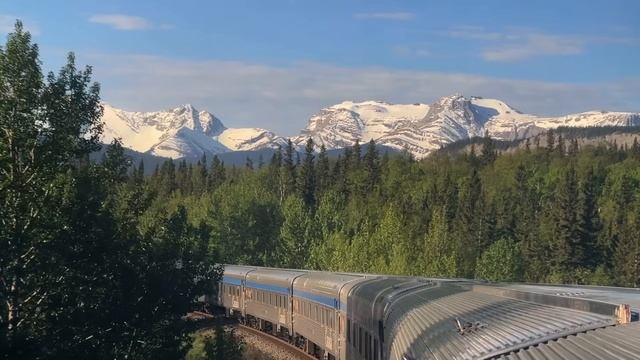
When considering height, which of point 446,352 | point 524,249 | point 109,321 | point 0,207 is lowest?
point 524,249

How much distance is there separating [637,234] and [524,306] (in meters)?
79.5

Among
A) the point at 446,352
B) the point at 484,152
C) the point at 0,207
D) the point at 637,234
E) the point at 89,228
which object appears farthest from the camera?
the point at 484,152

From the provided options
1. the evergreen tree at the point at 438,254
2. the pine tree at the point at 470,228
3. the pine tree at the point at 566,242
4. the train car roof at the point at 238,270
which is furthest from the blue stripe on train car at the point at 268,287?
the pine tree at the point at 566,242

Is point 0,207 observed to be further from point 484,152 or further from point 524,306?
point 484,152

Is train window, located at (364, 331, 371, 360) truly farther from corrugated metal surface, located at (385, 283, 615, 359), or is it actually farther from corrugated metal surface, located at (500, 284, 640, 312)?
corrugated metal surface, located at (500, 284, 640, 312)

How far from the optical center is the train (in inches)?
326

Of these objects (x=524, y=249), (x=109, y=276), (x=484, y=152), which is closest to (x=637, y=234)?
(x=524, y=249)

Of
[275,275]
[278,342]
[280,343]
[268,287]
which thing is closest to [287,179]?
[268,287]

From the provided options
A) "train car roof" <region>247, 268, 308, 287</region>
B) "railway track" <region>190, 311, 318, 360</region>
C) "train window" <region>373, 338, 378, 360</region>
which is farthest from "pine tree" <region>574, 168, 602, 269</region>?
"train window" <region>373, 338, 378, 360</region>

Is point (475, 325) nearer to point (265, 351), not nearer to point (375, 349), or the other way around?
point (375, 349)

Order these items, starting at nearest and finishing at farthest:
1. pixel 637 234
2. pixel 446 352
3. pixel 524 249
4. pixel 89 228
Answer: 1. pixel 446 352
2. pixel 89 228
3. pixel 637 234
4. pixel 524 249

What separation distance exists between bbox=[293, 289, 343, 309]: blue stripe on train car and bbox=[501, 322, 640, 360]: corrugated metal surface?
2193 centimetres

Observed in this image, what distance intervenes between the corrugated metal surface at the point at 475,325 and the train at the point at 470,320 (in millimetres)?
14

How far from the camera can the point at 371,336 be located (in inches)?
816
